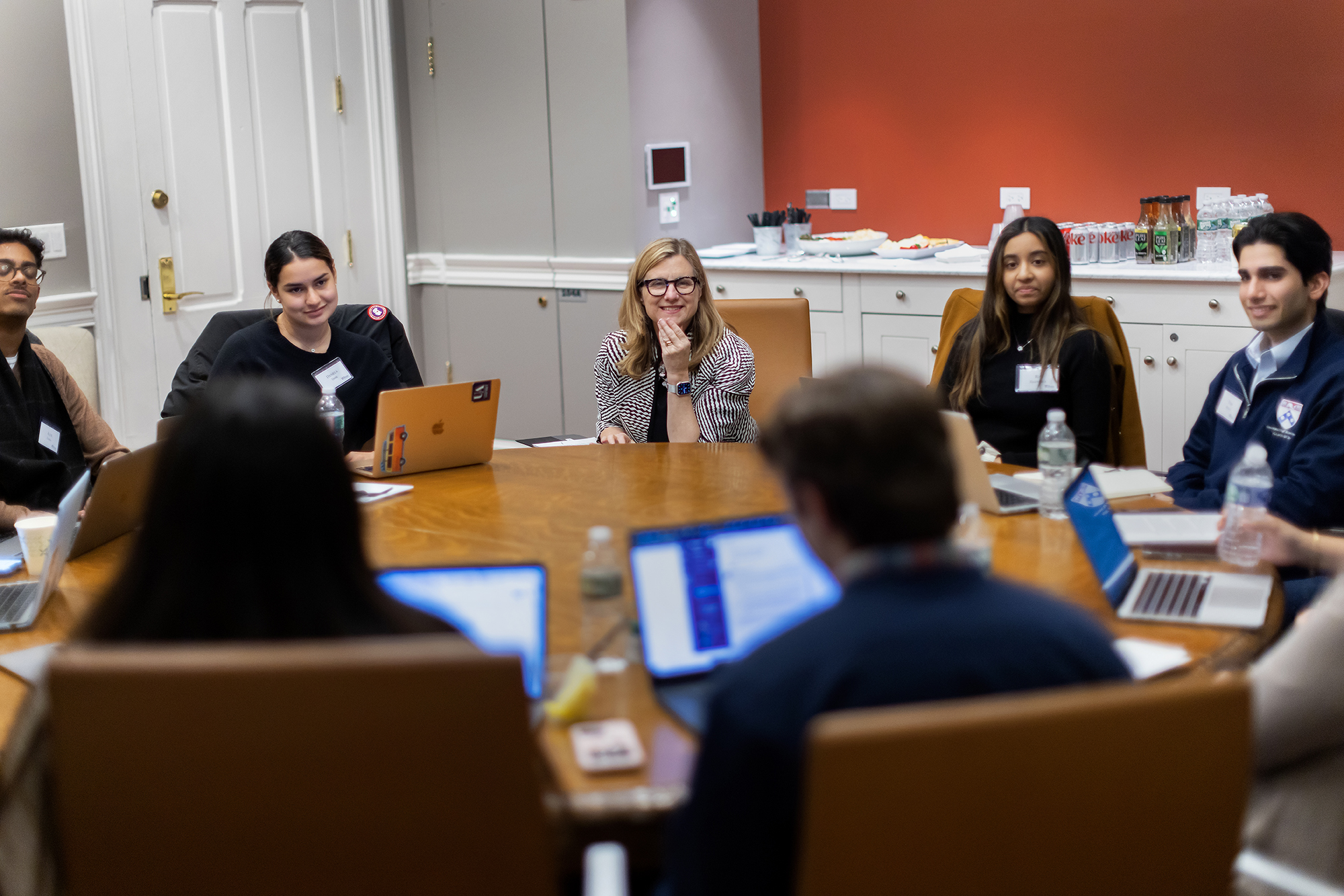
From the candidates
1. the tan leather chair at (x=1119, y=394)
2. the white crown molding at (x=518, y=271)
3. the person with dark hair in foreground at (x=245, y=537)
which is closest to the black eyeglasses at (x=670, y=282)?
the tan leather chair at (x=1119, y=394)

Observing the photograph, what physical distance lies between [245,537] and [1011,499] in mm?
1715

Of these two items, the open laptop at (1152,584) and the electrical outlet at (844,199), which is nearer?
the open laptop at (1152,584)

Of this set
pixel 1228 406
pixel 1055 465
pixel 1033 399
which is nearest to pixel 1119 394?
pixel 1033 399

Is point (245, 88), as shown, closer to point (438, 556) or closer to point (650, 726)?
point (438, 556)

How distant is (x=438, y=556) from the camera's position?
232cm

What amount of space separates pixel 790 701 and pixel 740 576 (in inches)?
22.2

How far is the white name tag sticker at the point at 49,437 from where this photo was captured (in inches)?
124

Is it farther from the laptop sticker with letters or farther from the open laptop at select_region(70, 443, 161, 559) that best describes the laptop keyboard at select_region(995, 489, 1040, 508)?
the open laptop at select_region(70, 443, 161, 559)

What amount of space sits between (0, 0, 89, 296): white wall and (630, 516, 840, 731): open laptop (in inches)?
140

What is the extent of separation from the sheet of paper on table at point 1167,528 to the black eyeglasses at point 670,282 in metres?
1.37

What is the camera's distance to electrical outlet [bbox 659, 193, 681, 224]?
5.20m

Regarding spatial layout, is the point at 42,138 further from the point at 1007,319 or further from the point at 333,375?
the point at 1007,319

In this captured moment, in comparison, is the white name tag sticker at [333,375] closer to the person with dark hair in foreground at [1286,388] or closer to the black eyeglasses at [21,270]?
the black eyeglasses at [21,270]

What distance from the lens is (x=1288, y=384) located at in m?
2.78
